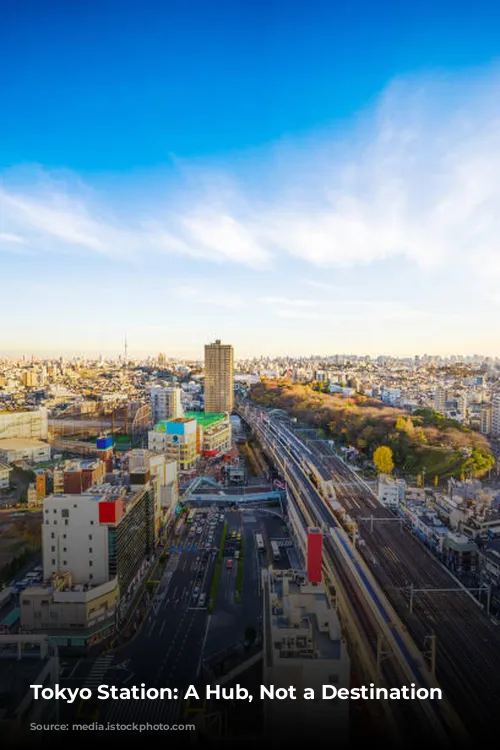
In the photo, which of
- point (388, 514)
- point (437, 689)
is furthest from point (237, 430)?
point (437, 689)

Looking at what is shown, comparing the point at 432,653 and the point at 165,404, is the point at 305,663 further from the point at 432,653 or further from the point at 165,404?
the point at 165,404

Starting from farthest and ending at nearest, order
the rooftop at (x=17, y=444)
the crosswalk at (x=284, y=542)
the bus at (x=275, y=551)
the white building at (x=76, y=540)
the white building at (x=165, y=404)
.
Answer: the white building at (x=165, y=404), the rooftop at (x=17, y=444), the crosswalk at (x=284, y=542), the bus at (x=275, y=551), the white building at (x=76, y=540)

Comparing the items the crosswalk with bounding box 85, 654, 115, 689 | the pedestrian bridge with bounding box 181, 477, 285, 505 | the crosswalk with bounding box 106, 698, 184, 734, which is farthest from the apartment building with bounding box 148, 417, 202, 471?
the crosswalk with bounding box 106, 698, 184, 734

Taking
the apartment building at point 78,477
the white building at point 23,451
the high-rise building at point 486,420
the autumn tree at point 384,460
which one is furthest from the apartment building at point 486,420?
the white building at point 23,451

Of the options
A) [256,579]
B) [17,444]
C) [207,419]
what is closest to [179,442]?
[207,419]

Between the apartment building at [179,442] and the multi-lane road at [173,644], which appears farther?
the apartment building at [179,442]

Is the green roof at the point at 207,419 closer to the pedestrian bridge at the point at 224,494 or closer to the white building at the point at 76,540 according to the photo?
the pedestrian bridge at the point at 224,494
